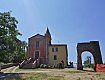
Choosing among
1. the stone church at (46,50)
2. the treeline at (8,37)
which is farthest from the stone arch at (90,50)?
the stone church at (46,50)

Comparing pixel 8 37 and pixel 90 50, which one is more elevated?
pixel 8 37

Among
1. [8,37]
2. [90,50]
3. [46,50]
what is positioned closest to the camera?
[8,37]


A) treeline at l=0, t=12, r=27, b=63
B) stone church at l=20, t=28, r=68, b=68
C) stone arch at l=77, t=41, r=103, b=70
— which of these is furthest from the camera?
stone church at l=20, t=28, r=68, b=68

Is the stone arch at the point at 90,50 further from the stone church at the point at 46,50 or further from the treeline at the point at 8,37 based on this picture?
the stone church at the point at 46,50

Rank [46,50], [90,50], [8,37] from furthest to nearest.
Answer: [46,50], [90,50], [8,37]

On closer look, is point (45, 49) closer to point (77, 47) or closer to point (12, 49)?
point (77, 47)

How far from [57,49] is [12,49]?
24595 millimetres

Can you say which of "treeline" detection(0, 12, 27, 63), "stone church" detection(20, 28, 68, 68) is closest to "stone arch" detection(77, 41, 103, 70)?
"treeline" detection(0, 12, 27, 63)

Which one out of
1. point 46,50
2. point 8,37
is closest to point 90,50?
point 8,37

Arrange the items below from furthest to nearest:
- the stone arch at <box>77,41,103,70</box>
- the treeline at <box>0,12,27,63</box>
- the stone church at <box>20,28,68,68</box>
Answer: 1. the stone church at <box>20,28,68,68</box>
2. the stone arch at <box>77,41,103,70</box>
3. the treeline at <box>0,12,27,63</box>

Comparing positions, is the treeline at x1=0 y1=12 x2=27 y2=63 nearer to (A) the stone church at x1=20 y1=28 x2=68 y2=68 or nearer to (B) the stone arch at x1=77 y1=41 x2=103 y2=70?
(B) the stone arch at x1=77 y1=41 x2=103 y2=70

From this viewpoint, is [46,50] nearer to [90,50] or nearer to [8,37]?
[90,50]

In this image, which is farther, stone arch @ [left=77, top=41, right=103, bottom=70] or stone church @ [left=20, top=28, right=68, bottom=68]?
stone church @ [left=20, top=28, right=68, bottom=68]

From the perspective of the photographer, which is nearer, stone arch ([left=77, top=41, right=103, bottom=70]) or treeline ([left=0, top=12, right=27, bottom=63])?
treeline ([left=0, top=12, right=27, bottom=63])
